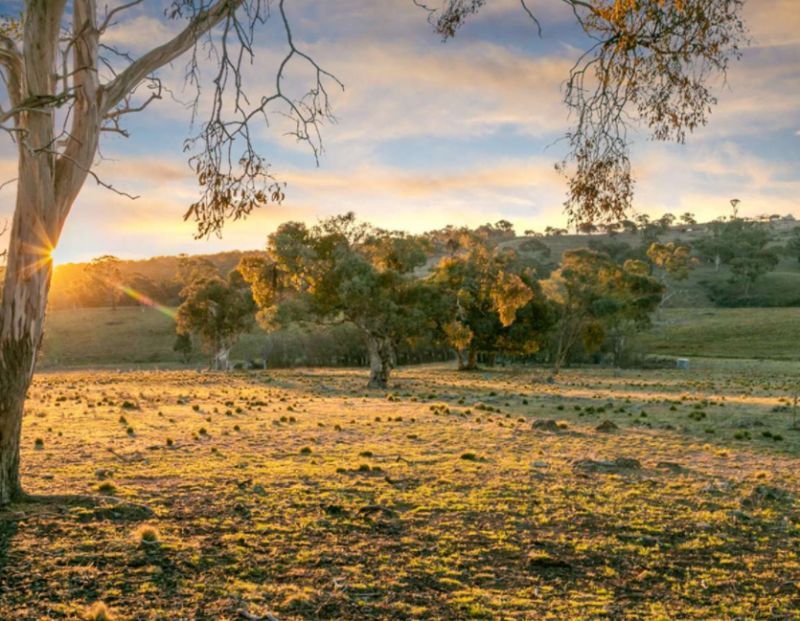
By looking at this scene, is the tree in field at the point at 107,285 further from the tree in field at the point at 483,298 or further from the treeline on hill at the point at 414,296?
the tree in field at the point at 483,298

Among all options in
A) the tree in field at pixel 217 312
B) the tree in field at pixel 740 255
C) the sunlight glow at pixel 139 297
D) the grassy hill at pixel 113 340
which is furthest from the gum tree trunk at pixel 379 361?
the tree in field at pixel 740 255

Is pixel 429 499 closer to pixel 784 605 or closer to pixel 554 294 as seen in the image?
pixel 784 605

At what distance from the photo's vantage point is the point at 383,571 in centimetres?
688

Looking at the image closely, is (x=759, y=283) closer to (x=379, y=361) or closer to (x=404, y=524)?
(x=379, y=361)

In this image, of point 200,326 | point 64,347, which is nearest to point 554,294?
point 200,326

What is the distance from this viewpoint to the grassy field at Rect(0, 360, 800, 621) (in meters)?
6.13

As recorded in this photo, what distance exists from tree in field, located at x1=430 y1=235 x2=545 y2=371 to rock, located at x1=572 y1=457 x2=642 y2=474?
32.0 meters

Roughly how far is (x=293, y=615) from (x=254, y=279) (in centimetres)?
3379

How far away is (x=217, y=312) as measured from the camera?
58.6 metres

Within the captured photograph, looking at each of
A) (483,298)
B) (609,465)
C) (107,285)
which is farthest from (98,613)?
(107,285)

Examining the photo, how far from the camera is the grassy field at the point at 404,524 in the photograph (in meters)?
6.13

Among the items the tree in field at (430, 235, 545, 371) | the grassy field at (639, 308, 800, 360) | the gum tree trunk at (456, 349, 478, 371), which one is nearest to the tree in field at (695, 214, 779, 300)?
the grassy field at (639, 308, 800, 360)

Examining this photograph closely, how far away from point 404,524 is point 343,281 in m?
28.1

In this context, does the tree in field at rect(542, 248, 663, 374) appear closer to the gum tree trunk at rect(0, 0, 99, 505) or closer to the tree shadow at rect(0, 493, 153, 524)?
the tree shadow at rect(0, 493, 153, 524)
